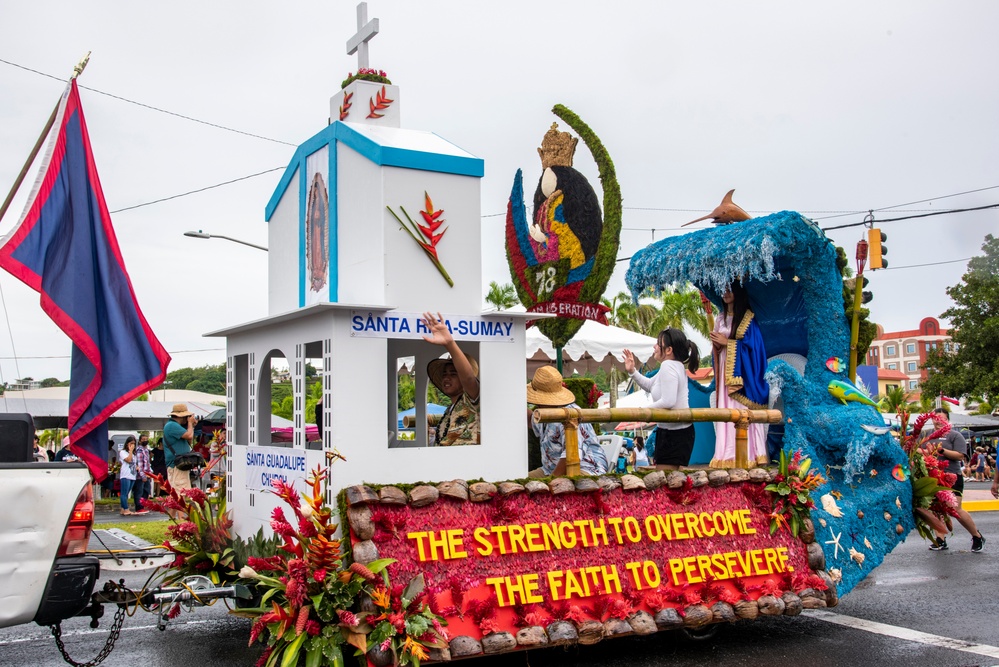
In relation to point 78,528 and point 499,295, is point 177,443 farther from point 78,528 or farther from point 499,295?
point 499,295

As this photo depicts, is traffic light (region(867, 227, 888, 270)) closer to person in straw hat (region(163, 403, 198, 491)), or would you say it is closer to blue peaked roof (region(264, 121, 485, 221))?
blue peaked roof (region(264, 121, 485, 221))

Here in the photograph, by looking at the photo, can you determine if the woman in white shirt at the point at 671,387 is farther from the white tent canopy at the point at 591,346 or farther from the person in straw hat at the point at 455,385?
the white tent canopy at the point at 591,346

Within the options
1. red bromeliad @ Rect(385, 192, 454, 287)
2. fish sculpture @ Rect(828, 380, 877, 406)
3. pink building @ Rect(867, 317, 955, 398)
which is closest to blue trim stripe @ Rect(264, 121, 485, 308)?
red bromeliad @ Rect(385, 192, 454, 287)

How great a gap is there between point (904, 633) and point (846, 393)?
5.99 feet

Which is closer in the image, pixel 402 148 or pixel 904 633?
pixel 402 148

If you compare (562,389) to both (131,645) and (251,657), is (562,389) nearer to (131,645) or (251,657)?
(251,657)

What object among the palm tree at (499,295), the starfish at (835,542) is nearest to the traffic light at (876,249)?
the starfish at (835,542)

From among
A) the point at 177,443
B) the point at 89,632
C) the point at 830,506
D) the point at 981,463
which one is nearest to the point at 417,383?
the point at 89,632

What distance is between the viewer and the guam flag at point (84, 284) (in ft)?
18.1

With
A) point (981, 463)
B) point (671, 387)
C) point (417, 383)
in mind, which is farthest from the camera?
point (981, 463)

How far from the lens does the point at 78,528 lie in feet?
15.4

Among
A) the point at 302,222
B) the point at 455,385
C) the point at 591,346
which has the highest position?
the point at 302,222

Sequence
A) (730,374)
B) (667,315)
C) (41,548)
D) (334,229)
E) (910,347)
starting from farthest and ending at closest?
(910,347)
(667,315)
(730,374)
(334,229)
(41,548)

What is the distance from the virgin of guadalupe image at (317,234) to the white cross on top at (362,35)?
1027 mm
